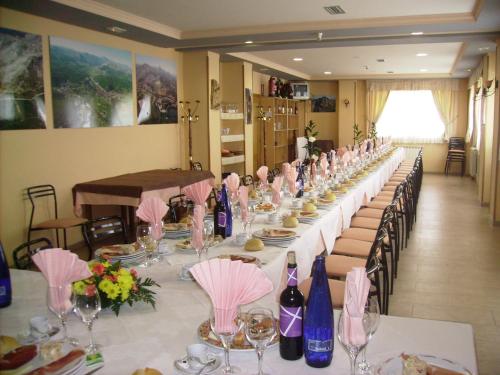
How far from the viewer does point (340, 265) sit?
3.53 m

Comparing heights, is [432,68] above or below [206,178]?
above

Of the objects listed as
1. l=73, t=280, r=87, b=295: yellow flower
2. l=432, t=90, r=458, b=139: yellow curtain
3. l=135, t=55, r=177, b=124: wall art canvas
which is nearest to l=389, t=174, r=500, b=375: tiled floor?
l=73, t=280, r=87, b=295: yellow flower

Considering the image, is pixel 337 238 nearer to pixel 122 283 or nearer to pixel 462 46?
pixel 122 283

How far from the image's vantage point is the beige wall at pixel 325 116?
49.6ft

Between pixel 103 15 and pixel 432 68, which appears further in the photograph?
pixel 432 68

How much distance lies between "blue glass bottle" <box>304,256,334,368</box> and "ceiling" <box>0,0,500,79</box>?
15.5 ft

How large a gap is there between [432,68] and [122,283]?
12216 millimetres

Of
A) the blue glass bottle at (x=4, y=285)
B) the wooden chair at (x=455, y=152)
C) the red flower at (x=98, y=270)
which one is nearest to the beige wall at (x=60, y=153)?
the blue glass bottle at (x=4, y=285)

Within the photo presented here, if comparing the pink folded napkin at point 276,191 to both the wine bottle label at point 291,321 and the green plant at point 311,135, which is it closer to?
the wine bottle label at point 291,321

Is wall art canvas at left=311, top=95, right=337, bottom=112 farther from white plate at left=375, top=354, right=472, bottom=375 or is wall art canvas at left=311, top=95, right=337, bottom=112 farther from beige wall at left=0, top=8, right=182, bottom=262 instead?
white plate at left=375, top=354, right=472, bottom=375

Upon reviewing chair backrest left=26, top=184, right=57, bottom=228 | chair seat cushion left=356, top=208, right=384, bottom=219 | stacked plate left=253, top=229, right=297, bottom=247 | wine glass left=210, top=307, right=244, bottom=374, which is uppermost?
wine glass left=210, top=307, right=244, bottom=374

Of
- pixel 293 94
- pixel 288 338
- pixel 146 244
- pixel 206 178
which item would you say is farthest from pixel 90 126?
pixel 293 94

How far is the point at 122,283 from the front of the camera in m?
1.77

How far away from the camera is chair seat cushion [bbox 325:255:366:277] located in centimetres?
344
